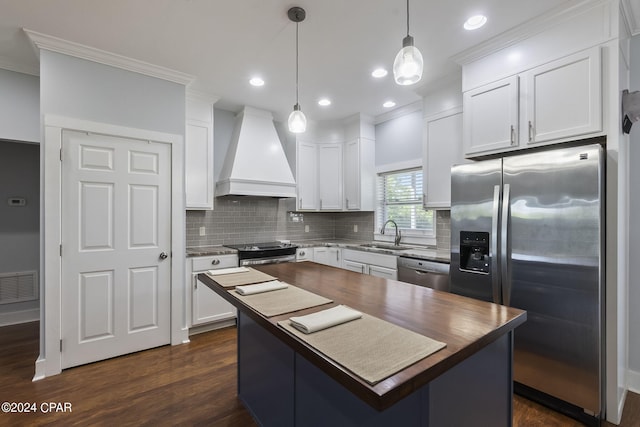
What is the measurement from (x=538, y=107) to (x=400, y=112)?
202cm

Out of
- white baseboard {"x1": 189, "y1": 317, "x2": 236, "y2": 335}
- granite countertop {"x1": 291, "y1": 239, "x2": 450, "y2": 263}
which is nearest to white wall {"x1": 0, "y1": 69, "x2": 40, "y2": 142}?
white baseboard {"x1": 189, "y1": 317, "x2": 236, "y2": 335}

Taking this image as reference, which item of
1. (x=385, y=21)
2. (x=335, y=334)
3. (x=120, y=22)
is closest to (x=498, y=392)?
(x=335, y=334)

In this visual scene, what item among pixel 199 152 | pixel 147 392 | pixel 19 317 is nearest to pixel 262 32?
pixel 199 152

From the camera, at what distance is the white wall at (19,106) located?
288 centimetres

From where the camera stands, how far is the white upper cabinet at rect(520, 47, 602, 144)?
201cm

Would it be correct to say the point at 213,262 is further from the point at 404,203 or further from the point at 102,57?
the point at 404,203

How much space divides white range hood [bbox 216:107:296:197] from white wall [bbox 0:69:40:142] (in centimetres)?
186

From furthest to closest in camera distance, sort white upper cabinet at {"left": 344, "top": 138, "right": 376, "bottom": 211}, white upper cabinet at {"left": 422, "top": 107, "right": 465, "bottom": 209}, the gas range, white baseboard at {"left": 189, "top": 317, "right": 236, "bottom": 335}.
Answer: white upper cabinet at {"left": 344, "top": 138, "right": 376, "bottom": 211} → the gas range → white baseboard at {"left": 189, "top": 317, "right": 236, "bottom": 335} → white upper cabinet at {"left": 422, "top": 107, "right": 465, "bottom": 209}

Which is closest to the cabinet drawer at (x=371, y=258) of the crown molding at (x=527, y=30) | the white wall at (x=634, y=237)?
the white wall at (x=634, y=237)

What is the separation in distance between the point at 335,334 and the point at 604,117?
7.31 feet

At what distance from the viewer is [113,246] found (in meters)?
2.82

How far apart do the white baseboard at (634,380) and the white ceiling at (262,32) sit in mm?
2690

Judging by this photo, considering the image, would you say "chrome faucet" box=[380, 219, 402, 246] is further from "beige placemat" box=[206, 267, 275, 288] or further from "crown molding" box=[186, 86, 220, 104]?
"crown molding" box=[186, 86, 220, 104]

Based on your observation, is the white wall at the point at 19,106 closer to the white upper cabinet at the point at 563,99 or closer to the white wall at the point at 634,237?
the white upper cabinet at the point at 563,99
